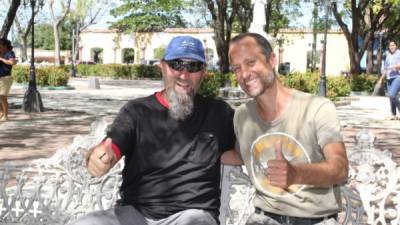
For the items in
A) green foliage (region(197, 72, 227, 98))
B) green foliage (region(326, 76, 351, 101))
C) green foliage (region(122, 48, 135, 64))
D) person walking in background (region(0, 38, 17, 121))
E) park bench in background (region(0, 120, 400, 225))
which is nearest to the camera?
park bench in background (region(0, 120, 400, 225))

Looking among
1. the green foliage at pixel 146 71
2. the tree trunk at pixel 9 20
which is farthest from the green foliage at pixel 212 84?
the green foliage at pixel 146 71

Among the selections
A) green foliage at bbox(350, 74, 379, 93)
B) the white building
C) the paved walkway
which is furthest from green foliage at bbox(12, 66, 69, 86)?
the white building

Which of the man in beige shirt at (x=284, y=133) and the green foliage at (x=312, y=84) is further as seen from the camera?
the green foliage at (x=312, y=84)

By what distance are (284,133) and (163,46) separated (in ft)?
216

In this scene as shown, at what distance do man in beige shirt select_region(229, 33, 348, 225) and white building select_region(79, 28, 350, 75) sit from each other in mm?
58285

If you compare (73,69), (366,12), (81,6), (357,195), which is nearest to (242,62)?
(357,195)

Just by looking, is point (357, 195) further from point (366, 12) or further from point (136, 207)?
point (366, 12)

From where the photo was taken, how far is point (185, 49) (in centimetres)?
293

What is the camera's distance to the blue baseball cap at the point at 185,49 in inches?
115

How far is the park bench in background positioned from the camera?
3398mm

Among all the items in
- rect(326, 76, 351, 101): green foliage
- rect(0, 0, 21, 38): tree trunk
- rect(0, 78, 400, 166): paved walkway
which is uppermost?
rect(0, 0, 21, 38): tree trunk

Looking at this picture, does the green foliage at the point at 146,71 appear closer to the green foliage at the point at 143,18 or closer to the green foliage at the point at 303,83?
the green foliage at the point at 143,18

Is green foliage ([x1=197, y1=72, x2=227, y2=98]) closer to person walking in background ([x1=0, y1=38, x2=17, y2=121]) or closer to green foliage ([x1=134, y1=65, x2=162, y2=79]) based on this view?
person walking in background ([x1=0, y1=38, x2=17, y2=121])

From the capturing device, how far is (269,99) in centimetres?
270
